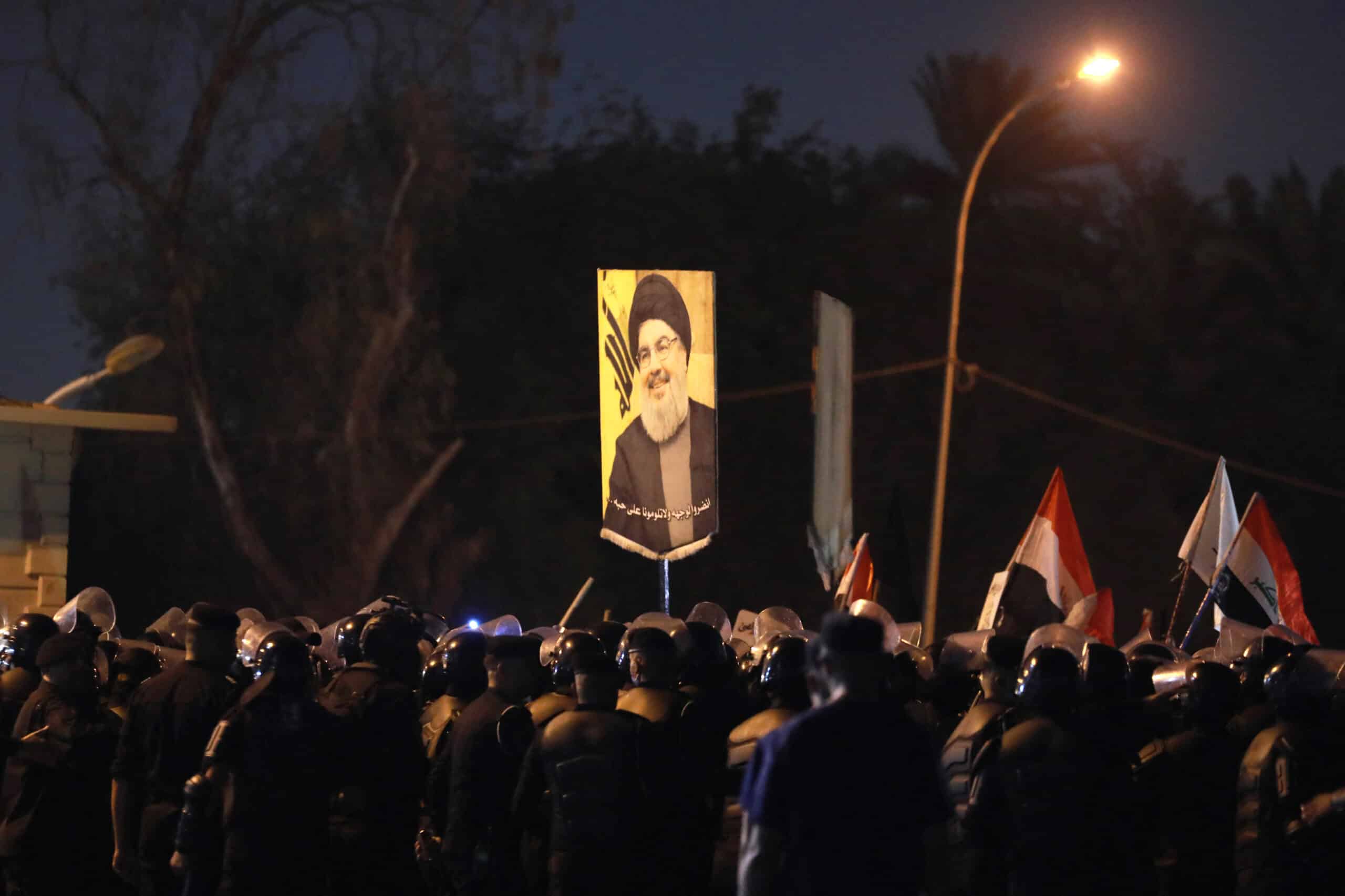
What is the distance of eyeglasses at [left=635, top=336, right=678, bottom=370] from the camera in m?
12.0

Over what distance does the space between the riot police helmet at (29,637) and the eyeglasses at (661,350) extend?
15.1 ft

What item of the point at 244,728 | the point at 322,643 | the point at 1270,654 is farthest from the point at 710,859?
the point at 322,643

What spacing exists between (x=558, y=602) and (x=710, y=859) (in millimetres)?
21251

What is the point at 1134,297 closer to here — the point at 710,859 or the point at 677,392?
the point at 677,392

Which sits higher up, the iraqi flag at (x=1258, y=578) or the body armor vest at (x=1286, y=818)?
the iraqi flag at (x=1258, y=578)

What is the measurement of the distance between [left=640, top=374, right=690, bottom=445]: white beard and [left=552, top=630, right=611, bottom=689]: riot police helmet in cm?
339

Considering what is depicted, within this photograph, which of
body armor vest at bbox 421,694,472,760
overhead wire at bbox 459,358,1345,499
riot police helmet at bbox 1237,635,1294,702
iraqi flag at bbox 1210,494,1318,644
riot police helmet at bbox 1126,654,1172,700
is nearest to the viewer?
body armor vest at bbox 421,694,472,760

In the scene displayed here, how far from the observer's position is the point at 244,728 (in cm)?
662

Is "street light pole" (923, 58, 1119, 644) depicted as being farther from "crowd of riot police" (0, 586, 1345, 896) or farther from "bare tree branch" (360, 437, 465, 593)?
"bare tree branch" (360, 437, 465, 593)

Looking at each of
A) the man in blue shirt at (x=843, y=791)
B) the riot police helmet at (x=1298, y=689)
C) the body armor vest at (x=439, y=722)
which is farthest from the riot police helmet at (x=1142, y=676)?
the man in blue shirt at (x=843, y=791)

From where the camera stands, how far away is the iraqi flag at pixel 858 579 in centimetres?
1394

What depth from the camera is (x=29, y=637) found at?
873 centimetres

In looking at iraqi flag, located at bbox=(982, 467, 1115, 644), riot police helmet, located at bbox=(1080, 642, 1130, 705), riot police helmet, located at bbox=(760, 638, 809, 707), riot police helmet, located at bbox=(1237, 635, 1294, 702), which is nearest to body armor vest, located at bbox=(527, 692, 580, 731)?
riot police helmet, located at bbox=(760, 638, 809, 707)

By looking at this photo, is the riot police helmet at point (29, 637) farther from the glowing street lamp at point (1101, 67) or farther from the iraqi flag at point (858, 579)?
the glowing street lamp at point (1101, 67)
